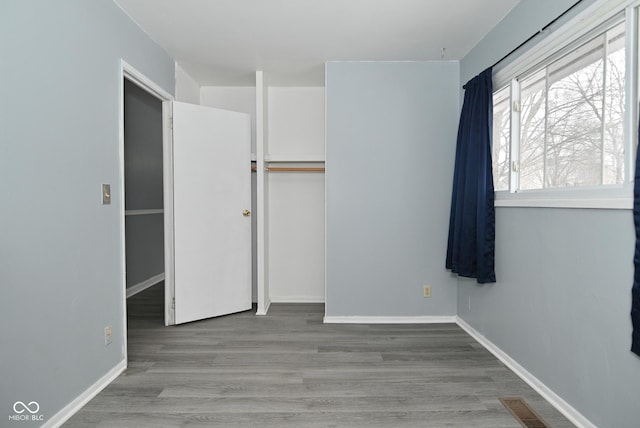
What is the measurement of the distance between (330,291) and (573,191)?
214 cm

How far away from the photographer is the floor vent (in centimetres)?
178

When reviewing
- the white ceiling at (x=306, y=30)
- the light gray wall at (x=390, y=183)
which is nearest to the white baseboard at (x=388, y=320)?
the light gray wall at (x=390, y=183)

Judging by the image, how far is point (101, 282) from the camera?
2.18 m

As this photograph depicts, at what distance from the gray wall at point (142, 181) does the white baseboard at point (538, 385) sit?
158 inches

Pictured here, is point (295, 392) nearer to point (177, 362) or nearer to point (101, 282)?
point (177, 362)

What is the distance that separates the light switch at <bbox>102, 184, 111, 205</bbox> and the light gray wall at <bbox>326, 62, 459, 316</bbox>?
5.94 feet

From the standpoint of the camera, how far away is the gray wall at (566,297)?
5.21 feet

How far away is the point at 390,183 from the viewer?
131 inches

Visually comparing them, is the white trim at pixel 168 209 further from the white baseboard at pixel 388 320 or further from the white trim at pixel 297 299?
the white baseboard at pixel 388 320

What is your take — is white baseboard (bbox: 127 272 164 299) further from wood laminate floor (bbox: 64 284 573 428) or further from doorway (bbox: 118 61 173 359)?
wood laminate floor (bbox: 64 284 573 428)

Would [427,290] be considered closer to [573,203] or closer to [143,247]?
[573,203]

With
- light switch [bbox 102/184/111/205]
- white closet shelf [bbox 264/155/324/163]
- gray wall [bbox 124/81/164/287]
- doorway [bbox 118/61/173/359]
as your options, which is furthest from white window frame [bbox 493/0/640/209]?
gray wall [bbox 124/81/164/287]

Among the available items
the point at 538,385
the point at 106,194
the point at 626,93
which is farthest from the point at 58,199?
the point at 538,385

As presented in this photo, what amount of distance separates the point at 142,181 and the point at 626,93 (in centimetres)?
498
